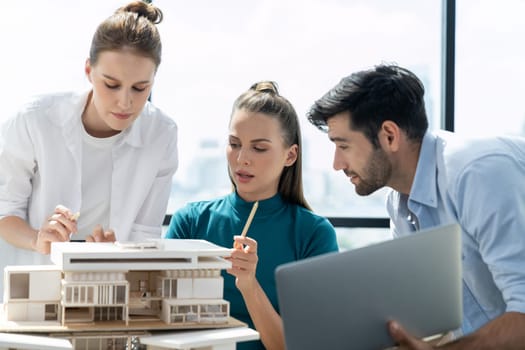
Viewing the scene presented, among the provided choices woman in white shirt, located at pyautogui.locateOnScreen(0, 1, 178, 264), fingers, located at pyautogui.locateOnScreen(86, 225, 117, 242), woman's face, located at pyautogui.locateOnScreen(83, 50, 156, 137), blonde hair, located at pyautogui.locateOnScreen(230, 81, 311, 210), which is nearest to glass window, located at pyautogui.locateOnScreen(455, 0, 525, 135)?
blonde hair, located at pyautogui.locateOnScreen(230, 81, 311, 210)

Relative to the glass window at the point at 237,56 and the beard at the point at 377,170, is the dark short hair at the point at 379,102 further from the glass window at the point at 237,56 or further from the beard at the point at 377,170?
the glass window at the point at 237,56

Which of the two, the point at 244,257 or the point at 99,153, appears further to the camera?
the point at 99,153

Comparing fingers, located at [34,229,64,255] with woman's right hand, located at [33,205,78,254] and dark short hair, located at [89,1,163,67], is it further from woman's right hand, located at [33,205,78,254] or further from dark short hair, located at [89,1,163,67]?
dark short hair, located at [89,1,163,67]

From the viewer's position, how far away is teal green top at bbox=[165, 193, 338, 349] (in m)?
2.07

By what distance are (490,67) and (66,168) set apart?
2.31 metres

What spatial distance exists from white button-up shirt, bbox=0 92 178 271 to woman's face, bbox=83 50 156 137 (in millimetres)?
110

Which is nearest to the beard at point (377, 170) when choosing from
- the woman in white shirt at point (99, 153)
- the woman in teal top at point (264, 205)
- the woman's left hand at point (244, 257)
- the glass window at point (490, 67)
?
the woman in teal top at point (264, 205)

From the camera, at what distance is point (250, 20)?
145 inches

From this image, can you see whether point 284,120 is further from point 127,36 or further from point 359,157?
point 127,36

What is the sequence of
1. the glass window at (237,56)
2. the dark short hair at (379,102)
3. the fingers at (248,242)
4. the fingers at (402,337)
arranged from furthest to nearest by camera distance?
the glass window at (237,56) → the dark short hair at (379,102) → the fingers at (248,242) → the fingers at (402,337)

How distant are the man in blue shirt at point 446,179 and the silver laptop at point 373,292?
0.59 ft

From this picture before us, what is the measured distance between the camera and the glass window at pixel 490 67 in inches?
144

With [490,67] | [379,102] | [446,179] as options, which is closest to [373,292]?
[446,179]

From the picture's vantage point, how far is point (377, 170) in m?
2.01
